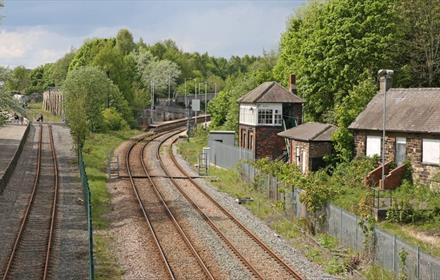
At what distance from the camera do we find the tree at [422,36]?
47.8 m

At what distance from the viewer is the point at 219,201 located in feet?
108

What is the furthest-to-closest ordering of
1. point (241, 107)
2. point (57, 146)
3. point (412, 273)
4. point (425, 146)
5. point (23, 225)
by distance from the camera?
point (57, 146), point (241, 107), point (425, 146), point (23, 225), point (412, 273)

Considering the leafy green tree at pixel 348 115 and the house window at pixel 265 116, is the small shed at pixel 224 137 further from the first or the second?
the leafy green tree at pixel 348 115

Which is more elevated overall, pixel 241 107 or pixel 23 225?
pixel 241 107

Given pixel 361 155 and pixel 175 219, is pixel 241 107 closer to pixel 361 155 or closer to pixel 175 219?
pixel 361 155

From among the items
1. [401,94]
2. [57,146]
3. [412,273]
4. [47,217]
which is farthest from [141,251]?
[57,146]

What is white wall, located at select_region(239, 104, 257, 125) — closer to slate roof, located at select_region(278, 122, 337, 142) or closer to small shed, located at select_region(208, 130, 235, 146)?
small shed, located at select_region(208, 130, 235, 146)

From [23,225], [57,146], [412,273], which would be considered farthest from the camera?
[57,146]

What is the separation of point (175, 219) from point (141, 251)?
5.80m

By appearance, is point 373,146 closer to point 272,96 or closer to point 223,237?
point 272,96

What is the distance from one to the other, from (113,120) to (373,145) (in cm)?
4999

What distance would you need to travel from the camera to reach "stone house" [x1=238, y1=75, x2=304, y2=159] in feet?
154

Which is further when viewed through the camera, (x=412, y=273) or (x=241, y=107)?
(x=241, y=107)

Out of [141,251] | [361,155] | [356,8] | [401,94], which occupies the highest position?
[356,8]
